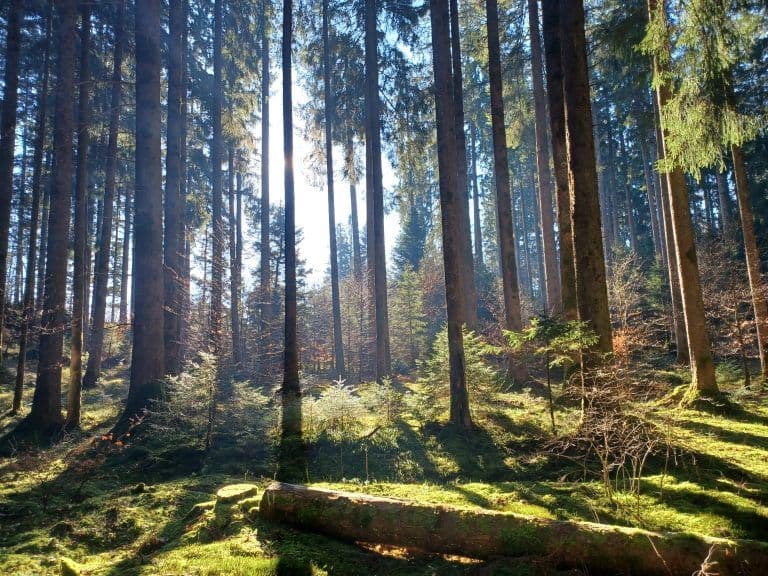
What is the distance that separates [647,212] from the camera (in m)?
38.3

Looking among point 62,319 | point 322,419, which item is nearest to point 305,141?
point 62,319

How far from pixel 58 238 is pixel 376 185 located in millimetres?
10467

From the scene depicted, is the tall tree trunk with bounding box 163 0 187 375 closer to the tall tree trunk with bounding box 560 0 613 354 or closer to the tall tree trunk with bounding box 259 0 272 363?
the tall tree trunk with bounding box 259 0 272 363

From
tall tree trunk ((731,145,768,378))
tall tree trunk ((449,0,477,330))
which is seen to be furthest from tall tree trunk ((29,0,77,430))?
tall tree trunk ((731,145,768,378))

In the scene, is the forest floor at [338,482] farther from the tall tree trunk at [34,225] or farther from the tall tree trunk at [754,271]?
the tall tree trunk at [754,271]

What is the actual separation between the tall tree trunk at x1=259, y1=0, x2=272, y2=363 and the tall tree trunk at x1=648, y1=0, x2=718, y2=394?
47.3ft

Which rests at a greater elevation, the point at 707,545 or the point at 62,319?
the point at 62,319

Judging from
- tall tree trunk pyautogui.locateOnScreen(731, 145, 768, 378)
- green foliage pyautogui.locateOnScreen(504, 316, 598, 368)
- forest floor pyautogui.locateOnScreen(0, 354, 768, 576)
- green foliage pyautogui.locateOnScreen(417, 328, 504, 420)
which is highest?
tall tree trunk pyautogui.locateOnScreen(731, 145, 768, 378)

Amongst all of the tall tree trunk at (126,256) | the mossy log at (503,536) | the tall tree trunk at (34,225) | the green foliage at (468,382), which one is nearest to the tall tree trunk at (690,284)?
the green foliage at (468,382)

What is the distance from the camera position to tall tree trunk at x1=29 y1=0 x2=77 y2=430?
10.9 metres

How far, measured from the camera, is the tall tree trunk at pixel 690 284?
364 inches

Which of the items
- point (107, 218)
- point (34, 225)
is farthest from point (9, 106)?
point (107, 218)

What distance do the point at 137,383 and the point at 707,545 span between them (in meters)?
11.3

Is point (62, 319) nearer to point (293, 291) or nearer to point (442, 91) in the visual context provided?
point (293, 291)
